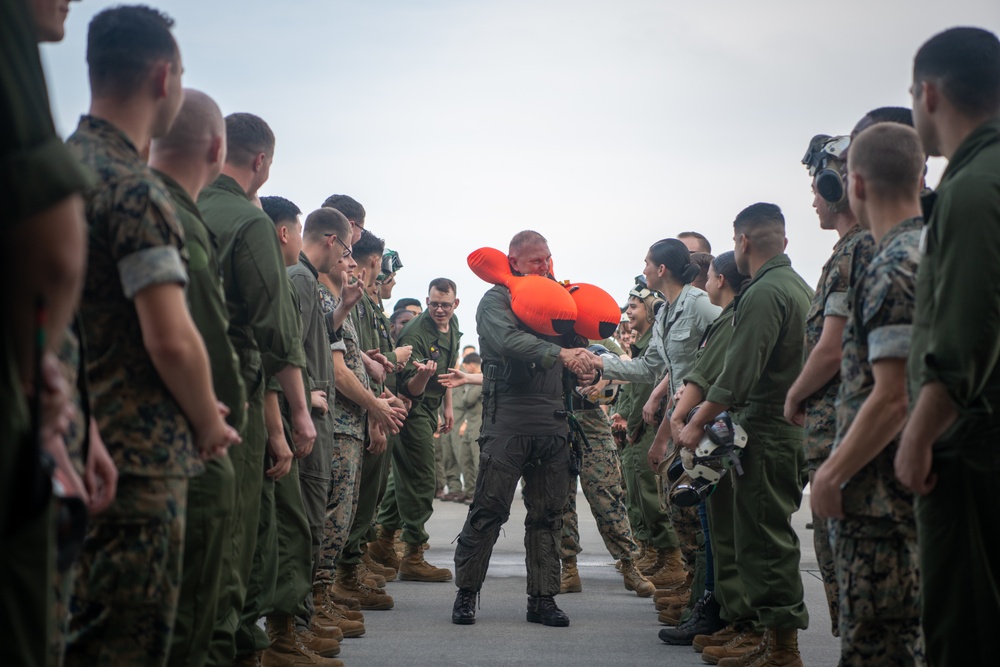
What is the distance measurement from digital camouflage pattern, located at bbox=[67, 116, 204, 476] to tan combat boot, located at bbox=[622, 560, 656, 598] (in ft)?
18.4

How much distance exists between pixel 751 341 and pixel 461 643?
235cm

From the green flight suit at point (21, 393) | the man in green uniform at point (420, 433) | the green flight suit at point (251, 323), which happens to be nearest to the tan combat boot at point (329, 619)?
the green flight suit at point (251, 323)

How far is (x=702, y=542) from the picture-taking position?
248 inches

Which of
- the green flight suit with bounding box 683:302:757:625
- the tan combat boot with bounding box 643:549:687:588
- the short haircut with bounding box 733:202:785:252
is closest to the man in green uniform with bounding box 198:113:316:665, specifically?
the green flight suit with bounding box 683:302:757:625

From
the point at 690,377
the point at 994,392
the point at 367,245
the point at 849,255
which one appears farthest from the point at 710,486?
the point at 367,245

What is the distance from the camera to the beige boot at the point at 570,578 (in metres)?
7.77

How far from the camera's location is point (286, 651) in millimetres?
5004

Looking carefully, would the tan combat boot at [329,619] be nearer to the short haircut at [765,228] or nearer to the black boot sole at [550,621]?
the black boot sole at [550,621]

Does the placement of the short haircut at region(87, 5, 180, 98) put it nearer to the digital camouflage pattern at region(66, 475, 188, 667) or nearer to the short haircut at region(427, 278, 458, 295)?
the digital camouflage pattern at region(66, 475, 188, 667)

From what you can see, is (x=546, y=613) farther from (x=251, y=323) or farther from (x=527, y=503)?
(x=251, y=323)

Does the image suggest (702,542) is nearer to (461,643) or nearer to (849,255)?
(461,643)

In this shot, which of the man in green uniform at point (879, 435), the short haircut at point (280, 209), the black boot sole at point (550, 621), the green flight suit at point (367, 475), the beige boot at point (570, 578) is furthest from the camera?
the beige boot at point (570, 578)

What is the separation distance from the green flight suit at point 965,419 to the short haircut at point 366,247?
551 centimetres

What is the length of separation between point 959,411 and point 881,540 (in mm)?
679
